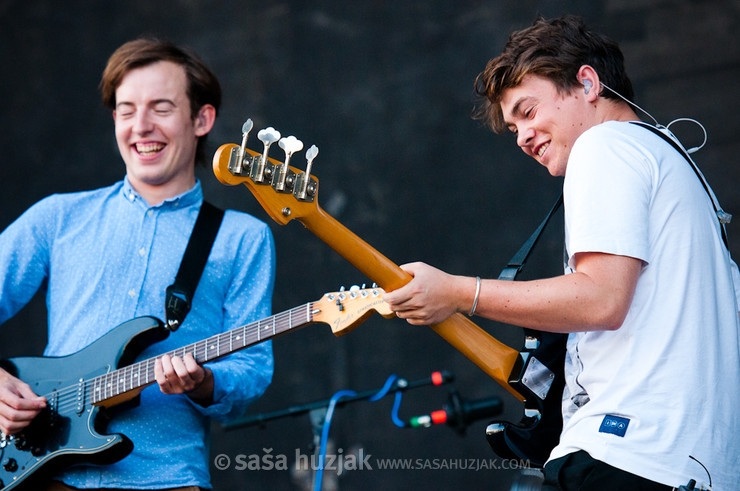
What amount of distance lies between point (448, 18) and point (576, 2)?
670 millimetres

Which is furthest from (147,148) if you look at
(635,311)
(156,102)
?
(635,311)

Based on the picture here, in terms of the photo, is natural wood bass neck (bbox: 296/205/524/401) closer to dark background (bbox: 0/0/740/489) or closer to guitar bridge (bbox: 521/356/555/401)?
guitar bridge (bbox: 521/356/555/401)

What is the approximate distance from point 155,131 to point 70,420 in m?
1.06

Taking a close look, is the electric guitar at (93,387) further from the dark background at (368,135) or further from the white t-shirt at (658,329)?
the dark background at (368,135)

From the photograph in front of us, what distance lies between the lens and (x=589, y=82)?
1905 millimetres

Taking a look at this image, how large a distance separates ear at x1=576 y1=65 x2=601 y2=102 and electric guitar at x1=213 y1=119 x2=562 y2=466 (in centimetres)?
68

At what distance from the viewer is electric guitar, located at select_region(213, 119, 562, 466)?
1783 mm

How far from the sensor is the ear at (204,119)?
2852 millimetres

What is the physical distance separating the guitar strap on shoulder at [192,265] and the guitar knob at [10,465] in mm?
613

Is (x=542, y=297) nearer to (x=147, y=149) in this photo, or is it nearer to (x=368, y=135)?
(x=147, y=149)

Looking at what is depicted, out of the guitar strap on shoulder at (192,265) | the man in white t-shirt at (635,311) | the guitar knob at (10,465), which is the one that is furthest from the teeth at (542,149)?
the guitar knob at (10,465)

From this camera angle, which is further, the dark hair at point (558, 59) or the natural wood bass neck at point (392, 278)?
the dark hair at point (558, 59)

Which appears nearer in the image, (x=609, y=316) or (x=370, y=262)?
(x=609, y=316)

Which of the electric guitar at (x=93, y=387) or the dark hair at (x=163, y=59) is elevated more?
the dark hair at (x=163, y=59)
